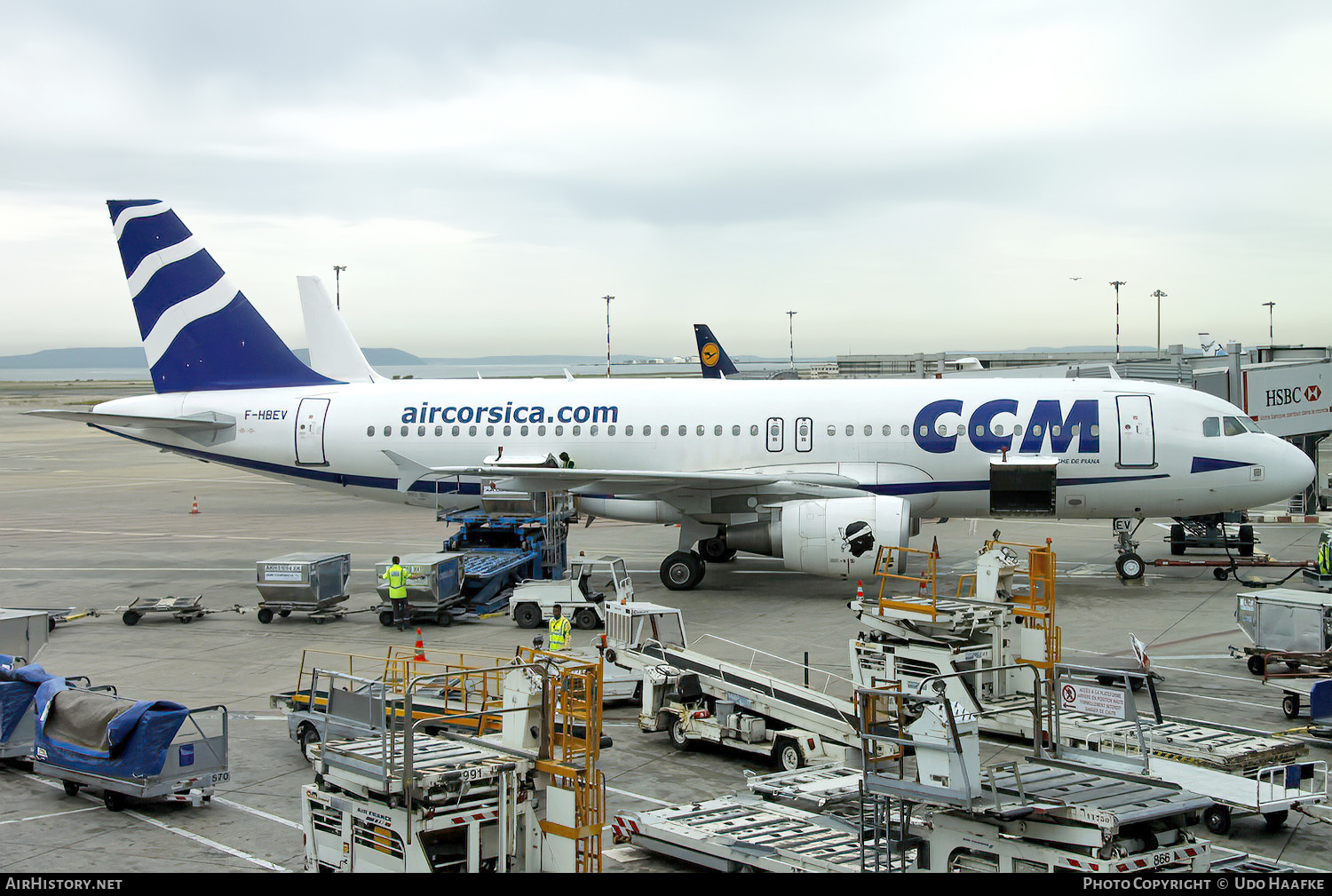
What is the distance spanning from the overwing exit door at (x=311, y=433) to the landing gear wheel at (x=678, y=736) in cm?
1674

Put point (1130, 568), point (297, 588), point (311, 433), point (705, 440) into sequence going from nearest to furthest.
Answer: point (297, 588) < point (1130, 568) < point (705, 440) < point (311, 433)

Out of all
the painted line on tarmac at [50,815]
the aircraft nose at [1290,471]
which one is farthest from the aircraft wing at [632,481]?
the painted line on tarmac at [50,815]

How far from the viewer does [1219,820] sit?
11.1 metres

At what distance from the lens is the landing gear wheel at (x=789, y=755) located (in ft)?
43.2

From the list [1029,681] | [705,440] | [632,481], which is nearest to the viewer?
[1029,681]

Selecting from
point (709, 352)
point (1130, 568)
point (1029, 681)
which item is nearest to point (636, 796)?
point (1029, 681)

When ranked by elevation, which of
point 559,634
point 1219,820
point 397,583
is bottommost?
point 1219,820

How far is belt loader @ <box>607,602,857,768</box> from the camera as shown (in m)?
13.3

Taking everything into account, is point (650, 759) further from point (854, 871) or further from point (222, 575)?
point (222, 575)

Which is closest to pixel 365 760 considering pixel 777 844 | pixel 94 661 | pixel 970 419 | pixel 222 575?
pixel 777 844

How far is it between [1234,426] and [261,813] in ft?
71.5

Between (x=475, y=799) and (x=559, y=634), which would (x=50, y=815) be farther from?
(x=559, y=634)

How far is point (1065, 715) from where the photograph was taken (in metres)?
13.7

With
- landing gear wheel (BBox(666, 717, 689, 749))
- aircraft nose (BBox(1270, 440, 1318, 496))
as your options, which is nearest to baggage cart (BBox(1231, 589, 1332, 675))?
aircraft nose (BBox(1270, 440, 1318, 496))
